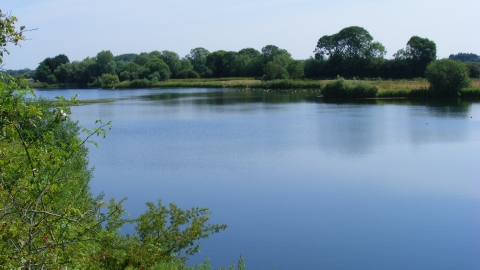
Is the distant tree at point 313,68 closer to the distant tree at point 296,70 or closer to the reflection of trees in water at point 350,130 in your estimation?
the distant tree at point 296,70

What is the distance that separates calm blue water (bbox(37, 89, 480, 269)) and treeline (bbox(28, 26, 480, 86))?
3368 cm

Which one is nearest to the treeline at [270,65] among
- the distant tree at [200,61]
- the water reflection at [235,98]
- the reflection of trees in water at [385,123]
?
the distant tree at [200,61]

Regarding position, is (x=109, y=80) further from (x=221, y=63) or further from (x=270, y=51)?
(x=270, y=51)

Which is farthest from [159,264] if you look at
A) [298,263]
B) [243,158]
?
[243,158]

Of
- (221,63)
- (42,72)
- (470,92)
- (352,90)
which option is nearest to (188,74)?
(221,63)

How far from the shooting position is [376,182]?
1482 centimetres

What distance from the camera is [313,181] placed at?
15.1 meters

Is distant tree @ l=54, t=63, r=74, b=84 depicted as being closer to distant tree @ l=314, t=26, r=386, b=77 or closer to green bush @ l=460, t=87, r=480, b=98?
distant tree @ l=314, t=26, r=386, b=77

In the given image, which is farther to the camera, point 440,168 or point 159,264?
point 440,168

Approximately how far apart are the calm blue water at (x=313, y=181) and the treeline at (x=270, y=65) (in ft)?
111

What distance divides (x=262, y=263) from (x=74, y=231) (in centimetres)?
563

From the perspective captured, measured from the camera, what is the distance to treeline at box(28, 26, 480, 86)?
62.7 m

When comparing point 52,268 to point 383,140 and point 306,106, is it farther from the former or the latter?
point 306,106

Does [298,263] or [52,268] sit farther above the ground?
[52,268]
